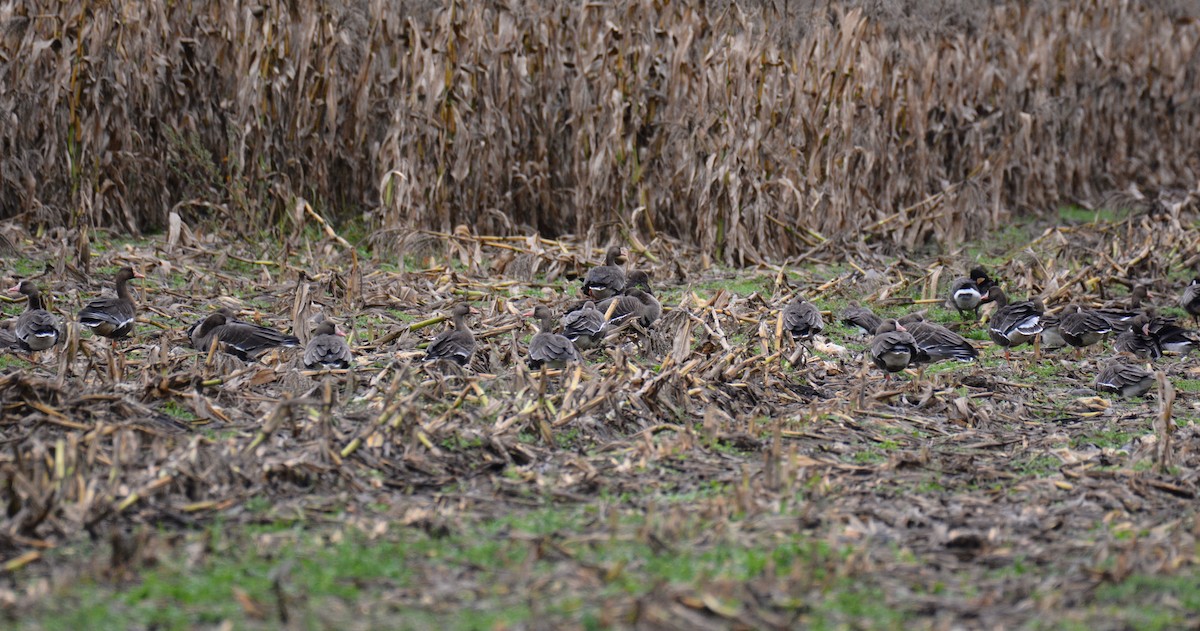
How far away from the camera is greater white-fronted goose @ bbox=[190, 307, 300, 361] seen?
9.27m

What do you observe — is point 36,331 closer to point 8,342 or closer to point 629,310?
point 8,342

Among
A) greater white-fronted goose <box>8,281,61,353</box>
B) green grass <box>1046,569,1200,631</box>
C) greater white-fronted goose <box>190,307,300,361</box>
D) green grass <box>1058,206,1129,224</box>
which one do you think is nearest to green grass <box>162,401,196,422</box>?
greater white-fronted goose <box>190,307,300,361</box>

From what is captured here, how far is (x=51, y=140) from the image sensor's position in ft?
45.8

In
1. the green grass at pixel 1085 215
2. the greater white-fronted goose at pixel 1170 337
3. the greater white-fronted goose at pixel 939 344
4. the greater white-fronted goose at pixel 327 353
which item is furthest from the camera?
the green grass at pixel 1085 215

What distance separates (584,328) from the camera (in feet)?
31.9

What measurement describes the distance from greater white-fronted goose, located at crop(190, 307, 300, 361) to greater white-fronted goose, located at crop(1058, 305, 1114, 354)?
6.27 m

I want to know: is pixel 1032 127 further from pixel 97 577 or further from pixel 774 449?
pixel 97 577

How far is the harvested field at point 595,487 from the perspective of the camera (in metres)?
5.16

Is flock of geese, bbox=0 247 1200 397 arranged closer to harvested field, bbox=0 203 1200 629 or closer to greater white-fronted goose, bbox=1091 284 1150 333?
greater white-fronted goose, bbox=1091 284 1150 333

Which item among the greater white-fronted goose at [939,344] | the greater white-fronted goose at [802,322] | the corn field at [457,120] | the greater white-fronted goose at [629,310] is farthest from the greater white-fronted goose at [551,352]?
the corn field at [457,120]

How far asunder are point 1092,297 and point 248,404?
8.62m

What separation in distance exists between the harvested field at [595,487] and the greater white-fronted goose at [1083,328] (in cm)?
33

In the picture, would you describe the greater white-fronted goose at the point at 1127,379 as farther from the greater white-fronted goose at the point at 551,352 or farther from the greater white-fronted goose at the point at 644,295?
the greater white-fronted goose at the point at 551,352

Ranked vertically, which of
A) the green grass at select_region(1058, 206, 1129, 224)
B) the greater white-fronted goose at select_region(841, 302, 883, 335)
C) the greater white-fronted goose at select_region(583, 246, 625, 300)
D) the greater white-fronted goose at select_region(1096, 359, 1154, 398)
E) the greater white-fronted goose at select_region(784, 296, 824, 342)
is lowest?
the green grass at select_region(1058, 206, 1129, 224)
